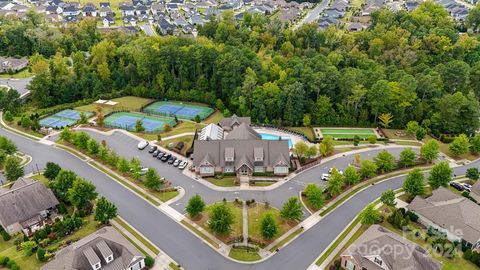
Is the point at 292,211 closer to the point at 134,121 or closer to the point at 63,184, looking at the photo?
the point at 63,184

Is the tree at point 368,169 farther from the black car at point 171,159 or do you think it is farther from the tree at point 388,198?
the black car at point 171,159

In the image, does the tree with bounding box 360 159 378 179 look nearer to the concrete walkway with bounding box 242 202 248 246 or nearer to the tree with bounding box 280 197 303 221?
the tree with bounding box 280 197 303 221

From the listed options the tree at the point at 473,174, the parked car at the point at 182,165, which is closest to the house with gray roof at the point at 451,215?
the tree at the point at 473,174

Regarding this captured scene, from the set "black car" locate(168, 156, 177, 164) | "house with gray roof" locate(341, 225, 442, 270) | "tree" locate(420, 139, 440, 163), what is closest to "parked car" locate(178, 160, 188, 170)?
"black car" locate(168, 156, 177, 164)

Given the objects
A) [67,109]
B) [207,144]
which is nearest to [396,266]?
[207,144]

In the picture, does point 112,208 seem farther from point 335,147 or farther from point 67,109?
point 67,109

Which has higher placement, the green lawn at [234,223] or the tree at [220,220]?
the tree at [220,220]
